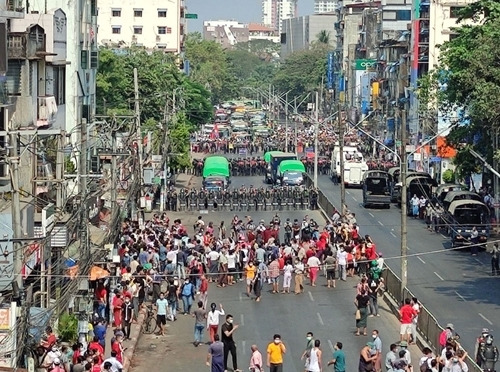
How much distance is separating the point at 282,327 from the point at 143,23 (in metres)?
Result: 101

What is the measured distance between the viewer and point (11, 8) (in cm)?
4166

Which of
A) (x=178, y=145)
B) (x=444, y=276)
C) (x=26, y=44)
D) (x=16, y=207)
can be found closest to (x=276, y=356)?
(x=16, y=207)

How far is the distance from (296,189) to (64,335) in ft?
132

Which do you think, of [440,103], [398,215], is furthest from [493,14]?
[398,215]

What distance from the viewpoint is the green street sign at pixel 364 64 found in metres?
147

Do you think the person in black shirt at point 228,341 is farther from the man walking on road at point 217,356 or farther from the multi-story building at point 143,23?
the multi-story building at point 143,23

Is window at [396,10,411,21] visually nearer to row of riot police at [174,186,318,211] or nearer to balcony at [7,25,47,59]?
row of riot police at [174,186,318,211]

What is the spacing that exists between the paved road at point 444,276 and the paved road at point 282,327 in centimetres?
191

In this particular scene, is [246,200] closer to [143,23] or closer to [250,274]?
[250,274]

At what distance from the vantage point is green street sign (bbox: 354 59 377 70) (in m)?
147

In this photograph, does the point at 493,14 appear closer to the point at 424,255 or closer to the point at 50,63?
the point at 424,255

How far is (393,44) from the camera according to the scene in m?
122

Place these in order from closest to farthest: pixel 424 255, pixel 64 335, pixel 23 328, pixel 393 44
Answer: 1. pixel 23 328
2. pixel 64 335
3. pixel 424 255
4. pixel 393 44

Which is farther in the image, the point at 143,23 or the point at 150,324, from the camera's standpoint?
the point at 143,23
